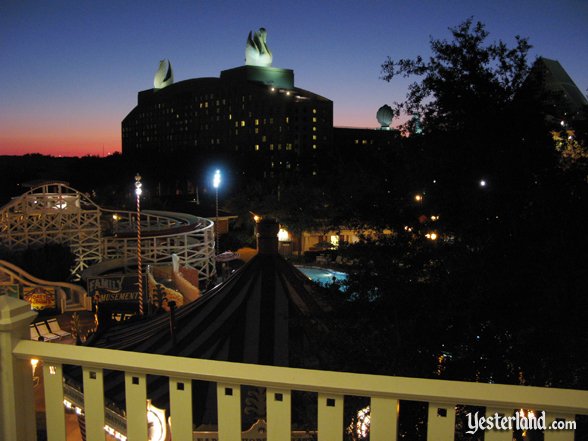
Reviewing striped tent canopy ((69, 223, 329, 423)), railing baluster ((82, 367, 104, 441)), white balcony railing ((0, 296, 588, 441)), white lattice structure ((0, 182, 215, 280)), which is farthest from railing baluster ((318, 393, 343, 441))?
white lattice structure ((0, 182, 215, 280))

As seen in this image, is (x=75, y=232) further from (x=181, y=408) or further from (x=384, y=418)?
(x=384, y=418)

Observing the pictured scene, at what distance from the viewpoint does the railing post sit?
2256 mm

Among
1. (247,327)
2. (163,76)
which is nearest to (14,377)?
(247,327)

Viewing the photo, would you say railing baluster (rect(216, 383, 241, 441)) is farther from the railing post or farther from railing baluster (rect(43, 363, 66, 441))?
the railing post

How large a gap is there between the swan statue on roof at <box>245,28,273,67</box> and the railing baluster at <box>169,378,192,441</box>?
337 ft

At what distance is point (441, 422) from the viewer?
1841mm

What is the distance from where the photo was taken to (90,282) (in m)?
14.7

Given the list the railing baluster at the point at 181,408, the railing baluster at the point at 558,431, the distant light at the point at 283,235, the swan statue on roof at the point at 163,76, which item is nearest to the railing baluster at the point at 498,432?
the railing baluster at the point at 558,431

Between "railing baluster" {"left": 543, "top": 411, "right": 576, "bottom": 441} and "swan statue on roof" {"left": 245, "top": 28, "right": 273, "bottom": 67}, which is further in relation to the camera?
"swan statue on roof" {"left": 245, "top": 28, "right": 273, "bottom": 67}

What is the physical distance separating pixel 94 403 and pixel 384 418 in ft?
4.43

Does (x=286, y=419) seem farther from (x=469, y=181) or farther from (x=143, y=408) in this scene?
(x=469, y=181)

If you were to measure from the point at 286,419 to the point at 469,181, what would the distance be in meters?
4.10

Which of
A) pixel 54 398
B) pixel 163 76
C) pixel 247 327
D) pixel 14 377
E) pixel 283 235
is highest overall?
pixel 163 76

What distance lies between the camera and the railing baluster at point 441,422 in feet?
6.01
